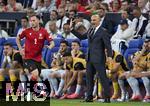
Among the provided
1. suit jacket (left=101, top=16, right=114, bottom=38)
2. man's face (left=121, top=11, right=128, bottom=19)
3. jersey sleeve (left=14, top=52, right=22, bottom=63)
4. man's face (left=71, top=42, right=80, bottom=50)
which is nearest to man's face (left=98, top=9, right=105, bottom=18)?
suit jacket (left=101, top=16, right=114, bottom=38)

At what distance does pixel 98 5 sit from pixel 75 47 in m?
1.75

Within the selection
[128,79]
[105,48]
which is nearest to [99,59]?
[105,48]

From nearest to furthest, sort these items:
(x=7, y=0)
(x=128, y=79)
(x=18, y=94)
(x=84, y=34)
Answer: (x=18, y=94)
(x=128, y=79)
(x=84, y=34)
(x=7, y=0)

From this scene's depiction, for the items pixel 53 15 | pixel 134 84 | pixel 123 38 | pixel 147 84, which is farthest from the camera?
pixel 53 15

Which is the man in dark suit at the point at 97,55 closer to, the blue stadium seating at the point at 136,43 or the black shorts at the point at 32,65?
the black shorts at the point at 32,65

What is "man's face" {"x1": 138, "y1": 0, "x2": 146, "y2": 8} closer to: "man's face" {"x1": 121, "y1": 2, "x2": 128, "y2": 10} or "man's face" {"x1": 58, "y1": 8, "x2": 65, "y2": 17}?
"man's face" {"x1": 121, "y1": 2, "x2": 128, "y2": 10}

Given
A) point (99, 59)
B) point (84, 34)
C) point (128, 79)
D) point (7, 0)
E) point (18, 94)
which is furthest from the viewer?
point (7, 0)

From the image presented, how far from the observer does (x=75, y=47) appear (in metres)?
16.6

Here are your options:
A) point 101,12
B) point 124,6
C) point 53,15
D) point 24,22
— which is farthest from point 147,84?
point 24,22

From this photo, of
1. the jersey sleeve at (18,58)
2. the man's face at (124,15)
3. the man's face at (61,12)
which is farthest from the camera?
the man's face at (61,12)

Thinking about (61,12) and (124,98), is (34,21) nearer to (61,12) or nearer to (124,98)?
(124,98)

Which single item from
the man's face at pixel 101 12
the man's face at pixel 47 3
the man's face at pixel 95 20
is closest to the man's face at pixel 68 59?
the man's face at pixel 101 12

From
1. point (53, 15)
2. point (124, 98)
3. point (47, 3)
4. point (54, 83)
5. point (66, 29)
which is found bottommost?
point (124, 98)

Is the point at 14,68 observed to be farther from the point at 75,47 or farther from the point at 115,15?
the point at 115,15
